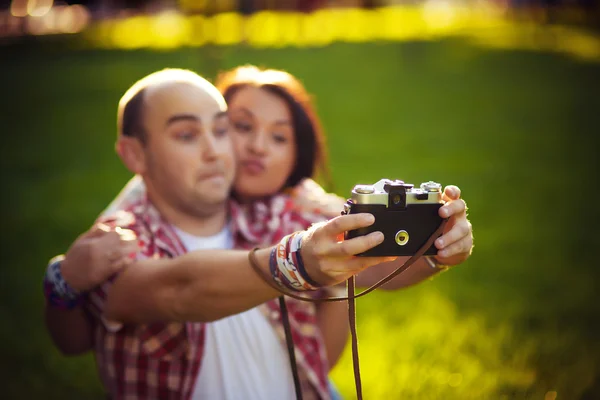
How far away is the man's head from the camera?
9.44ft

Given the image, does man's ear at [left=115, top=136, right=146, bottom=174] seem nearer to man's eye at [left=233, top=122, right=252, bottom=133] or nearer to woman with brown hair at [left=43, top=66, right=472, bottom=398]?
woman with brown hair at [left=43, top=66, right=472, bottom=398]

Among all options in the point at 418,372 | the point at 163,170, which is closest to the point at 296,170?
the point at 163,170

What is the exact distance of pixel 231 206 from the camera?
3105 millimetres

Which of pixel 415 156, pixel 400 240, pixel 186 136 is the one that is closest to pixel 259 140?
pixel 186 136

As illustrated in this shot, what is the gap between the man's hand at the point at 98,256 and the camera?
103 inches

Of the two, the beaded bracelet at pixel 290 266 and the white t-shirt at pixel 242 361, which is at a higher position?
the beaded bracelet at pixel 290 266

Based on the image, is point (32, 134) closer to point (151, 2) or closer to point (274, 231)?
point (274, 231)

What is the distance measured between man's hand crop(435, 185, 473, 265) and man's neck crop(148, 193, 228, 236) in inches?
43.8

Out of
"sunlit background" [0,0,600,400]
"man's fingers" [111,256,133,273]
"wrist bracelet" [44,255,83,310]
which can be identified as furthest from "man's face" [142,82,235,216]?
"sunlit background" [0,0,600,400]

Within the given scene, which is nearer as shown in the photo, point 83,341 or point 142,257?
point 142,257

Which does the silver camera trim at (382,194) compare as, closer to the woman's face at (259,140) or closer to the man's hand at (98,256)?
the man's hand at (98,256)

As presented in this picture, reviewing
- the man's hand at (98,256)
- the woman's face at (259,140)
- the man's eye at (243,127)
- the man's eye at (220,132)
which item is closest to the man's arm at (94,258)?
the man's hand at (98,256)

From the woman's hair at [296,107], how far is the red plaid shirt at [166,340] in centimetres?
39

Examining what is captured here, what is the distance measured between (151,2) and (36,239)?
28.1 m
